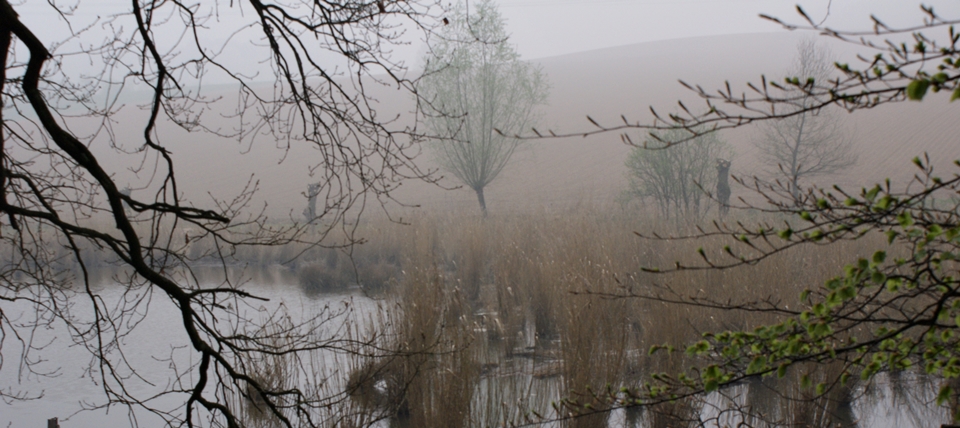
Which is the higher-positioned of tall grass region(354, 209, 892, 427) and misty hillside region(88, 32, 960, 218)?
misty hillside region(88, 32, 960, 218)

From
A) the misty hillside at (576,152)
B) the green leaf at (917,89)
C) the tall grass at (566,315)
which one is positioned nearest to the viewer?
the green leaf at (917,89)

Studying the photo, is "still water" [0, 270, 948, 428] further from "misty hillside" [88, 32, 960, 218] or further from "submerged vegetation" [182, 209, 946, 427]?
"misty hillside" [88, 32, 960, 218]

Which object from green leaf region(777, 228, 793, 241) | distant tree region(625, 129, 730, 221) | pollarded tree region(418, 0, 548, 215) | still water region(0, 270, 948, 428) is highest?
pollarded tree region(418, 0, 548, 215)

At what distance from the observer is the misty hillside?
31.2 m

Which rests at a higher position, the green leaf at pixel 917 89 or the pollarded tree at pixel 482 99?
the pollarded tree at pixel 482 99

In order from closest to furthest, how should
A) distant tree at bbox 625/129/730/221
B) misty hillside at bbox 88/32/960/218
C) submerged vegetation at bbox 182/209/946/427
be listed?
submerged vegetation at bbox 182/209/946/427, distant tree at bbox 625/129/730/221, misty hillside at bbox 88/32/960/218

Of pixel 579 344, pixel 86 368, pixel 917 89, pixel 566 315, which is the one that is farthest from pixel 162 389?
pixel 917 89

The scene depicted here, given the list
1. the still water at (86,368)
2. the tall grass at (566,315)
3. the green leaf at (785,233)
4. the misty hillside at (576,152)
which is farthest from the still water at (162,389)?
the misty hillside at (576,152)

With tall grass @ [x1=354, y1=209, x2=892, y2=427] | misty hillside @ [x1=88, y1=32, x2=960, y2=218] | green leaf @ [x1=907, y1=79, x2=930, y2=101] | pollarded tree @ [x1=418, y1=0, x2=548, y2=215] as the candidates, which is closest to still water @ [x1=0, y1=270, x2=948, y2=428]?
tall grass @ [x1=354, y1=209, x2=892, y2=427]

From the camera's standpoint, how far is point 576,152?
43.7 meters

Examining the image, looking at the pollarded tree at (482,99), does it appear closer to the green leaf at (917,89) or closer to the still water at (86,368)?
the still water at (86,368)

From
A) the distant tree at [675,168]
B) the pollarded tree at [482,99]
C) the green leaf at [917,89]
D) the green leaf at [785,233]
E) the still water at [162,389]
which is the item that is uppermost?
the pollarded tree at [482,99]

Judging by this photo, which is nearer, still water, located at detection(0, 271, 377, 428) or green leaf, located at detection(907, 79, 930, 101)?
green leaf, located at detection(907, 79, 930, 101)

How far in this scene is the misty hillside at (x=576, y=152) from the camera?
31.2 metres
